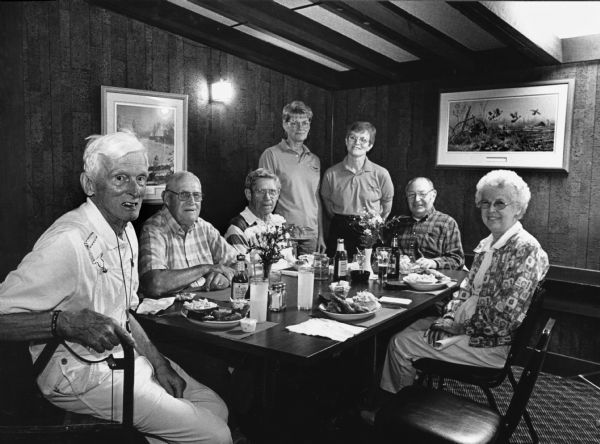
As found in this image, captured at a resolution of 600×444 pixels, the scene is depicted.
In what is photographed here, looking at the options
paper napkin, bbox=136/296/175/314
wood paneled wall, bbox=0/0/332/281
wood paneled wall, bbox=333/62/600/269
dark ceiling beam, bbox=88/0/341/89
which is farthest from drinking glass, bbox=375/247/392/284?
dark ceiling beam, bbox=88/0/341/89

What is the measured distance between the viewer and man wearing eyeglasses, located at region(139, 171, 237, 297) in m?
2.71

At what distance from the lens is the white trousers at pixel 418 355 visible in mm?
2615

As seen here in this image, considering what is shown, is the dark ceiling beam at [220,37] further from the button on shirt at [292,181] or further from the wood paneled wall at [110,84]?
the button on shirt at [292,181]

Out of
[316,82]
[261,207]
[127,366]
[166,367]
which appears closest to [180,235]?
[261,207]

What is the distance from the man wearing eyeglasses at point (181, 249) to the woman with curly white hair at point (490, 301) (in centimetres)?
104

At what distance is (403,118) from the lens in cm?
507

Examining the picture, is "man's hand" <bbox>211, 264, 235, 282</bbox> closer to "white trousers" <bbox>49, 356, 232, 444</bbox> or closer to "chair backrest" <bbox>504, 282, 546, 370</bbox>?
"white trousers" <bbox>49, 356, 232, 444</bbox>

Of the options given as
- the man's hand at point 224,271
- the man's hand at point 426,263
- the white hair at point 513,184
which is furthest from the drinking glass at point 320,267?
the white hair at point 513,184

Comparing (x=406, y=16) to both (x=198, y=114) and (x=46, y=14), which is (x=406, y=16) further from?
(x=46, y=14)

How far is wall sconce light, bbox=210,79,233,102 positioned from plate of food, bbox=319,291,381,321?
8.55 ft

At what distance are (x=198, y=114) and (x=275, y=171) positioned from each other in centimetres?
80

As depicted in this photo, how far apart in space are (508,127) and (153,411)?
144 inches

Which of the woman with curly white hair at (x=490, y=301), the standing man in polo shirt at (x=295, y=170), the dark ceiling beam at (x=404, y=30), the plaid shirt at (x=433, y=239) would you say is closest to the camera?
the woman with curly white hair at (x=490, y=301)

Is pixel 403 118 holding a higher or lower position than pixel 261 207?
higher
